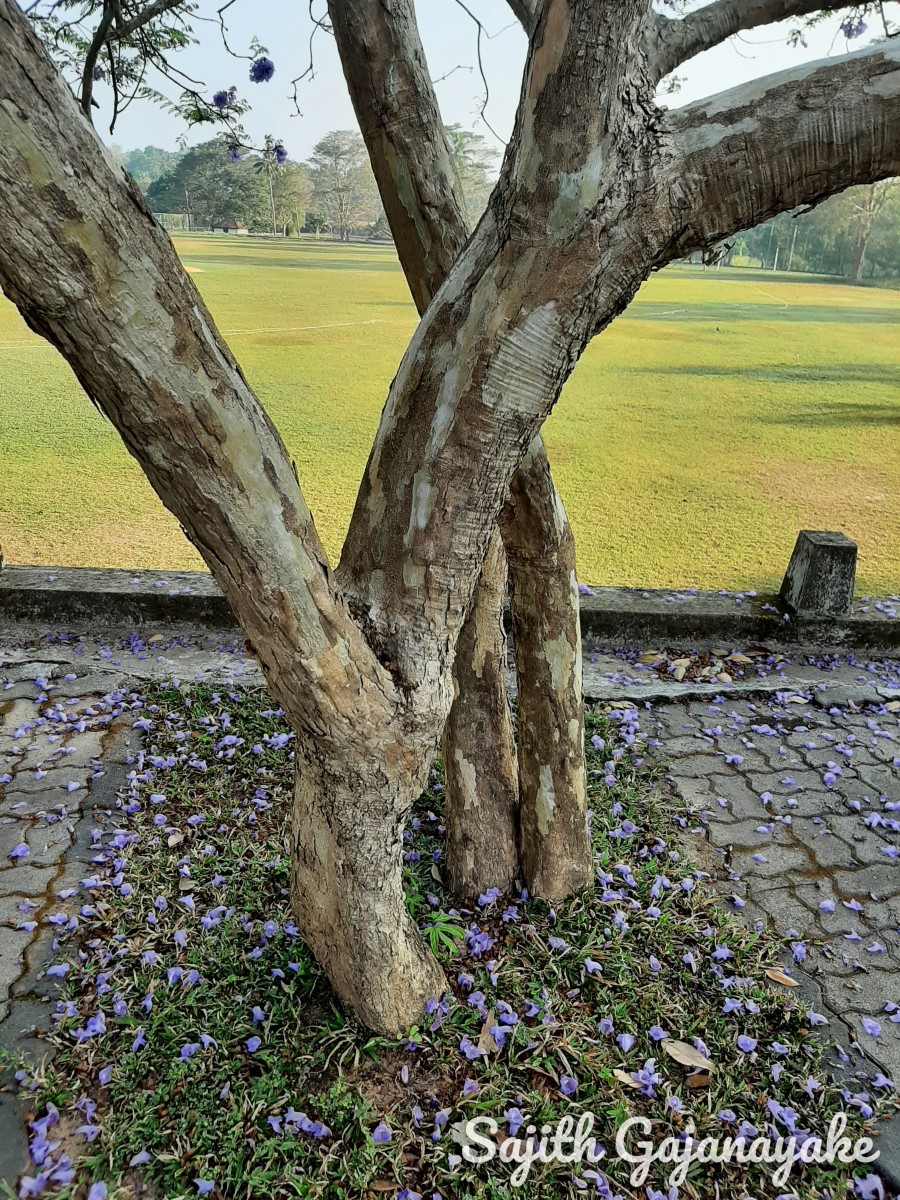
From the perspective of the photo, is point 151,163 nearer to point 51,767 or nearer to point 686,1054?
point 51,767

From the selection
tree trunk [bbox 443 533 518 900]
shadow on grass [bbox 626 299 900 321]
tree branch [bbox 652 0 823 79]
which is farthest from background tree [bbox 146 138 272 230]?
tree trunk [bbox 443 533 518 900]

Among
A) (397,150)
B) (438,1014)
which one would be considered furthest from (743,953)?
(397,150)

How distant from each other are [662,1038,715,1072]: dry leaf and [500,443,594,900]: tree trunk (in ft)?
1.70

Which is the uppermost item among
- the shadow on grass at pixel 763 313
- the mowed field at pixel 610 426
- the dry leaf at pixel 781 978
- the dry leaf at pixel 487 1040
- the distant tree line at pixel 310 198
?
the distant tree line at pixel 310 198

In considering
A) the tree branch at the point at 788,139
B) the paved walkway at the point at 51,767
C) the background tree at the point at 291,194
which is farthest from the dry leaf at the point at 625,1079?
the background tree at the point at 291,194

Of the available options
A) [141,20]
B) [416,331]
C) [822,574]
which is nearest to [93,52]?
[141,20]

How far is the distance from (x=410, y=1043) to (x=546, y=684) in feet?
3.05

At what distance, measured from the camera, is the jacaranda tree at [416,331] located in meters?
1.12

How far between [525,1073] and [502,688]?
3.04 ft

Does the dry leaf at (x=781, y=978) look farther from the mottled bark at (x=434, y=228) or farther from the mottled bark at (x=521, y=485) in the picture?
the mottled bark at (x=434, y=228)

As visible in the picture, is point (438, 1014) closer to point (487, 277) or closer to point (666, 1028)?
point (666, 1028)

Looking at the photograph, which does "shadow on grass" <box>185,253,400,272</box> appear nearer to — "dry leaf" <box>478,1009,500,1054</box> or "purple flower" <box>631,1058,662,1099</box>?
"dry leaf" <box>478,1009,500,1054</box>

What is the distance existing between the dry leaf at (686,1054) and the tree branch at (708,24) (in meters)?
2.39

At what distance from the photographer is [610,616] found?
4.11 m
